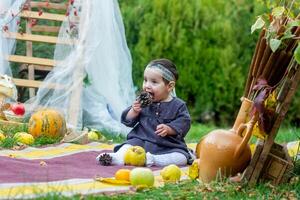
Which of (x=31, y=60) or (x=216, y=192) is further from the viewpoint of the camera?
(x=31, y=60)

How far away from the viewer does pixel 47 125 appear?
736 cm

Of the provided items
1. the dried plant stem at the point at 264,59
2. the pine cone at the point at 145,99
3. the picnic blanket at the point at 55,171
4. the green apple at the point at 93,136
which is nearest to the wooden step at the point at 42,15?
the green apple at the point at 93,136

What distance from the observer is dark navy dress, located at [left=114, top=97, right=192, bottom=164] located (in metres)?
6.50

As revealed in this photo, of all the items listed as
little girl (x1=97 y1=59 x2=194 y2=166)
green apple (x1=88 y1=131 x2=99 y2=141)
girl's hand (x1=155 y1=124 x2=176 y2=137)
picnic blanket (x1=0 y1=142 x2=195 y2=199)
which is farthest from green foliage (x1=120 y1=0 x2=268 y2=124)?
girl's hand (x1=155 y1=124 x2=176 y2=137)

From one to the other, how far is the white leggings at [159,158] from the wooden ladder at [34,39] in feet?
8.19

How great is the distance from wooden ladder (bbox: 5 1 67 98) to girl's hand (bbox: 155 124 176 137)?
8.04ft

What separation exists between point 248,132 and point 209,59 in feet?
19.7

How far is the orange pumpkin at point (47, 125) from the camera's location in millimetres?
7355

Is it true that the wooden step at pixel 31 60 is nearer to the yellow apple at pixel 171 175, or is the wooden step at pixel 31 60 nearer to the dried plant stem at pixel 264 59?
the yellow apple at pixel 171 175

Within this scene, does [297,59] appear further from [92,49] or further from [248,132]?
[92,49]

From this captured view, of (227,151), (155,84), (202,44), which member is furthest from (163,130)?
(202,44)

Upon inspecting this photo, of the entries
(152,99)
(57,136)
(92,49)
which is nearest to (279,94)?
(152,99)

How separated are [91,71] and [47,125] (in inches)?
50.4

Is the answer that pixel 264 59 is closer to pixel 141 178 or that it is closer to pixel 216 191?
pixel 216 191
